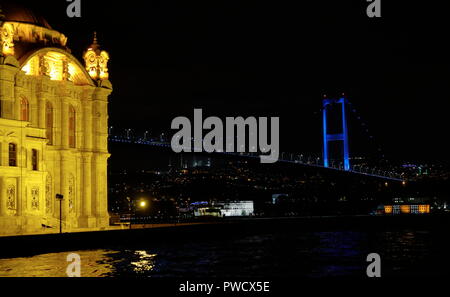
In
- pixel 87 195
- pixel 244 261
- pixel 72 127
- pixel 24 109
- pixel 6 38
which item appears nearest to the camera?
pixel 244 261

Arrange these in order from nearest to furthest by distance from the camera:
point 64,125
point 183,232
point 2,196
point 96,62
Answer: point 2,196 < point 64,125 < point 183,232 < point 96,62

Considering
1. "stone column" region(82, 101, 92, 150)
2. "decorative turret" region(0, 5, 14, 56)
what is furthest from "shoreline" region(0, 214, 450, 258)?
"decorative turret" region(0, 5, 14, 56)

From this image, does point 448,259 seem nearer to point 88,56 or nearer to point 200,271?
point 200,271

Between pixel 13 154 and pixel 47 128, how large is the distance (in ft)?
16.0

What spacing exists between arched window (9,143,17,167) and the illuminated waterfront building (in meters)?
0.04

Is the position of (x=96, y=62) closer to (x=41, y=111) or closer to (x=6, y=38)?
(x=41, y=111)

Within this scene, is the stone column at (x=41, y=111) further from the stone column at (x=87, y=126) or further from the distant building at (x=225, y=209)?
the distant building at (x=225, y=209)

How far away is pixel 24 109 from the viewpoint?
33.5 metres

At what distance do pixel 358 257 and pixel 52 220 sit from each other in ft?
53.6

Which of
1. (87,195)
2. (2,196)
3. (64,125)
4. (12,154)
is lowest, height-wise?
(87,195)

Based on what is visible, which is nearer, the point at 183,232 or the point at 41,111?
the point at 41,111

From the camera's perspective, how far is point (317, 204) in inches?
3684

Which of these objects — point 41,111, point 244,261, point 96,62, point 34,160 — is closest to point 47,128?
point 41,111
